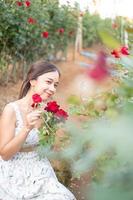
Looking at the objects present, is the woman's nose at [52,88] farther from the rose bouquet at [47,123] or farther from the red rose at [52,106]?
the red rose at [52,106]

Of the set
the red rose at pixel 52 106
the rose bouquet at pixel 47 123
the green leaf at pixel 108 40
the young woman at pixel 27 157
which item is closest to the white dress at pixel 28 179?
the young woman at pixel 27 157

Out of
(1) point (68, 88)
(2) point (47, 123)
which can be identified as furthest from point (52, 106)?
(1) point (68, 88)

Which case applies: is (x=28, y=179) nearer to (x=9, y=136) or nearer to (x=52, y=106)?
(x=9, y=136)

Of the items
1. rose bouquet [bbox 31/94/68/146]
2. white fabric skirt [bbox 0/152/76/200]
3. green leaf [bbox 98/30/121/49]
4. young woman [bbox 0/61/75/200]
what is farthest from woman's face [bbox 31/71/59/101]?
green leaf [bbox 98/30/121/49]

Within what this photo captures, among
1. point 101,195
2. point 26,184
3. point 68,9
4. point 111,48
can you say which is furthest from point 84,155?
point 68,9

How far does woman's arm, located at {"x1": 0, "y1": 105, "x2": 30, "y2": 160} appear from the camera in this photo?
2646 mm

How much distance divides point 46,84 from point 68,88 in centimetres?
198

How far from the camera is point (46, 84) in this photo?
2830 mm

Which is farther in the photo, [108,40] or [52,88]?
[52,88]

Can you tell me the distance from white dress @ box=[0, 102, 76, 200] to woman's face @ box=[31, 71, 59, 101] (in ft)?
0.69

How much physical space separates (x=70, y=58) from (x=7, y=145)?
39.8 ft

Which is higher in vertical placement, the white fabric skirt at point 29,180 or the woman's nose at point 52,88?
the woman's nose at point 52,88

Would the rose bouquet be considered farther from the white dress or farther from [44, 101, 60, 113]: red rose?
the white dress

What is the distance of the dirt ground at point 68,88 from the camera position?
767mm
